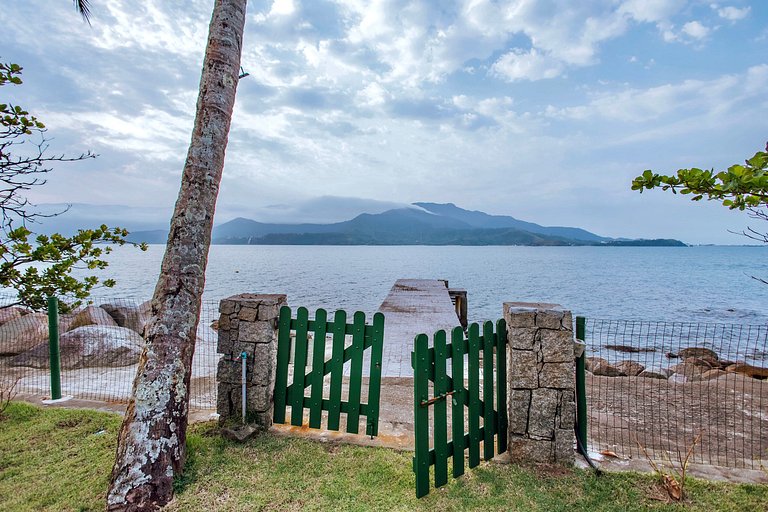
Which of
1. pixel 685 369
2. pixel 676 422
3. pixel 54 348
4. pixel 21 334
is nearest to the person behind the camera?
pixel 54 348

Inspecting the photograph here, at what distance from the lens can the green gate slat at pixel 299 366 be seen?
450 cm

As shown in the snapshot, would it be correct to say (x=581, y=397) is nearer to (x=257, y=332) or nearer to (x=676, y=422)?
(x=676, y=422)

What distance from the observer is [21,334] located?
956 centimetres

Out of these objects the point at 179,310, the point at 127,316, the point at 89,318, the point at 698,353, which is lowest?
the point at 698,353

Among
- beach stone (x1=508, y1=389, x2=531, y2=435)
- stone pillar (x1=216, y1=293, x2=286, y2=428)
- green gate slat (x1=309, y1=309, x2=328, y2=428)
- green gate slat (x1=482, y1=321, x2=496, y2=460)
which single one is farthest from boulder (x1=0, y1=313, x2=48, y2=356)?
beach stone (x1=508, y1=389, x2=531, y2=435)

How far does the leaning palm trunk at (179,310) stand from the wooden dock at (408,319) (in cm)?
387

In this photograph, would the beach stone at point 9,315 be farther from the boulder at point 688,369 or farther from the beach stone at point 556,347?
the boulder at point 688,369

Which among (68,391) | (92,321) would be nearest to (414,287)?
(92,321)

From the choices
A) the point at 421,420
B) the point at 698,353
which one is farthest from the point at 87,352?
the point at 698,353

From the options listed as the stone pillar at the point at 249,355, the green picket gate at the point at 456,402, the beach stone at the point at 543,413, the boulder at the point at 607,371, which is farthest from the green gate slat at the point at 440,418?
the boulder at the point at 607,371

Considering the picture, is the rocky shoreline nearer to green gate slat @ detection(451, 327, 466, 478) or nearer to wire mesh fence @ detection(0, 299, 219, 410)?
green gate slat @ detection(451, 327, 466, 478)

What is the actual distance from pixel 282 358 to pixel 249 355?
Answer: 1.24ft

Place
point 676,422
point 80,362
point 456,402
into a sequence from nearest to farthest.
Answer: point 456,402 → point 676,422 → point 80,362

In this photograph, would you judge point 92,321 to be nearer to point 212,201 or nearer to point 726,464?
point 212,201
